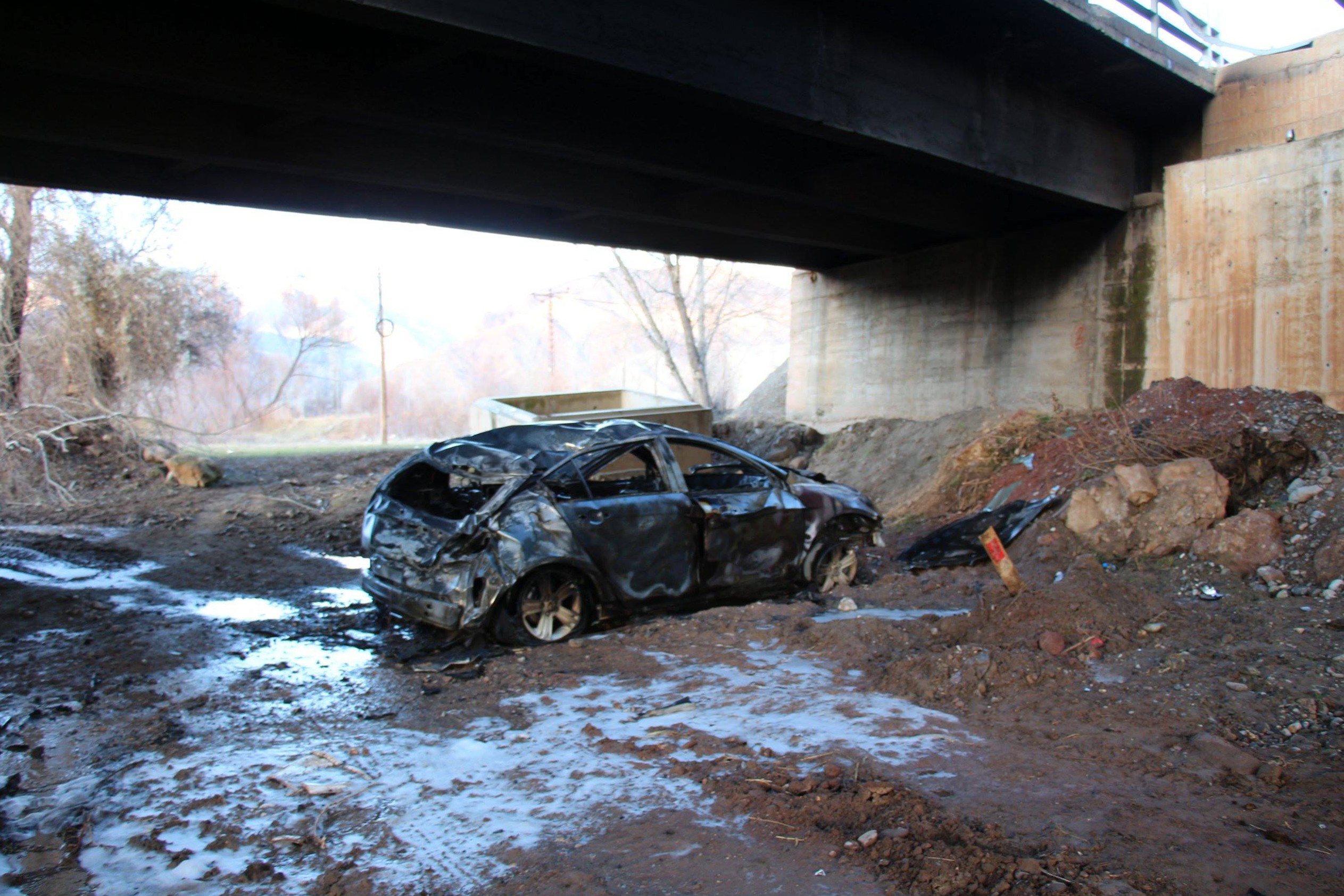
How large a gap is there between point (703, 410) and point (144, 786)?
12694 mm

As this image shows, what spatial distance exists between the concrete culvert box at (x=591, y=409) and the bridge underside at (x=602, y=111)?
299cm

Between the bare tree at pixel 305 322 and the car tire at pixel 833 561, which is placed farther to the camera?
the bare tree at pixel 305 322

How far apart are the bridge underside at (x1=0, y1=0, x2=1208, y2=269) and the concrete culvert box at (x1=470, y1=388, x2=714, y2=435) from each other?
9.81 ft

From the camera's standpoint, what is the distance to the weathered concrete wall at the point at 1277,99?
11453 mm

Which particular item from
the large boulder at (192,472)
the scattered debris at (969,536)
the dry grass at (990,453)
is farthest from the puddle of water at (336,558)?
the dry grass at (990,453)

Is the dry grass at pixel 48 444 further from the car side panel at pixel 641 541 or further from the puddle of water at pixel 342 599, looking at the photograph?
the car side panel at pixel 641 541

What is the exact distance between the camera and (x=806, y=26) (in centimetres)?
817

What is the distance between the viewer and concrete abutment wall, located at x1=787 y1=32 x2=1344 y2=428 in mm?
10602

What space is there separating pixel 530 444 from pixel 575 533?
86cm

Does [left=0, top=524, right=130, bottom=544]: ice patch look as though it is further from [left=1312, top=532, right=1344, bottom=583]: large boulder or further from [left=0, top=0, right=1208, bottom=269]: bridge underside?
[left=1312, top=532, right=1344, bottom=583]: large boulder

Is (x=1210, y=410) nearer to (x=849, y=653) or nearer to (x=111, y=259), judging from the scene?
(x=849, y=653)

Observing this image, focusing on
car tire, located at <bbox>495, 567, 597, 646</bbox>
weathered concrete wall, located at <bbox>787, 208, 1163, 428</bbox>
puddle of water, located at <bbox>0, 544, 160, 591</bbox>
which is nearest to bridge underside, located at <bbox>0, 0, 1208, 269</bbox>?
weathered concrete wall, located at <bbox>787, 208, 1163, 428</bbox>

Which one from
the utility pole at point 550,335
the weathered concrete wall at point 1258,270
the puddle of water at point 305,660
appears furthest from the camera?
the utility pole at point 550,335

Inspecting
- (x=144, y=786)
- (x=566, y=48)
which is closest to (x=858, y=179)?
(x=566, y=48)
